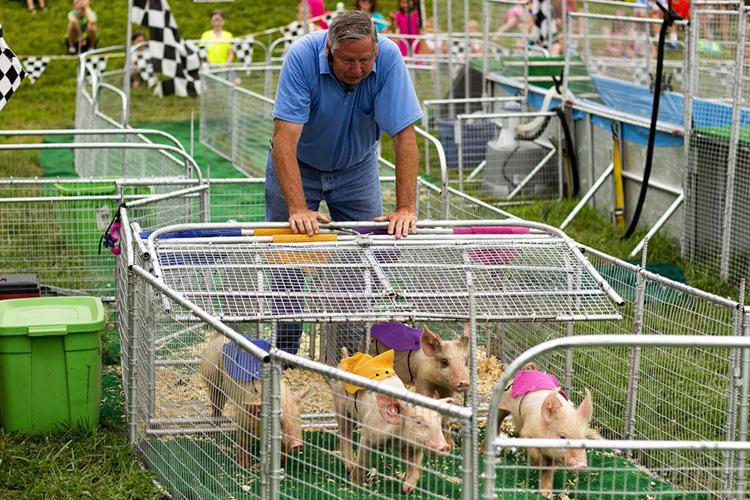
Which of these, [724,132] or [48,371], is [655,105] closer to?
[724,132]

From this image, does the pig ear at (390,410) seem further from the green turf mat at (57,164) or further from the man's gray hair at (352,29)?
the green turf mat at (57,164)

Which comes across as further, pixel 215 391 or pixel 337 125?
pixel 337 125

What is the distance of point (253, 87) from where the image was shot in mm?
17625

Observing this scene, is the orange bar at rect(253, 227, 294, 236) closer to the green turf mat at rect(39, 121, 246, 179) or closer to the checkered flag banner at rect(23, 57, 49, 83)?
the green turf mat at rect(39, 121, 246, 179)

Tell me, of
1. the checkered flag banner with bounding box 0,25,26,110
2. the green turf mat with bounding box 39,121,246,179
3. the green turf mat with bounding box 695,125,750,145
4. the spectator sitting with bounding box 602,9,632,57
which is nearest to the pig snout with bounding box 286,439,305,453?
the checkered flag banner with bounding box 0,25,26,110

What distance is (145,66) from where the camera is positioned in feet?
64.0

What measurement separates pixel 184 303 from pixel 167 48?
30.7 feet

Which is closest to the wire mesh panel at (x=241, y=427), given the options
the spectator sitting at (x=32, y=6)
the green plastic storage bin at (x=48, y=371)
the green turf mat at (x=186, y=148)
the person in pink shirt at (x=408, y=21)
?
the green plastic storage bin at (x=48, y=371)

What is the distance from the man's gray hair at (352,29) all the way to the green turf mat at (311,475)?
192 centimetres

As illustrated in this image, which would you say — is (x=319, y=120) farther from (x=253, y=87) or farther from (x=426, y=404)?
(x=253, y=87)

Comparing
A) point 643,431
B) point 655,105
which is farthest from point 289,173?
point 655,105

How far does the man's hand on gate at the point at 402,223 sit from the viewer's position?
591cm

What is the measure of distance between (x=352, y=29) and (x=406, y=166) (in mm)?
818

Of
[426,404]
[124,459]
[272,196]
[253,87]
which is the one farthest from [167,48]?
[426,404]
